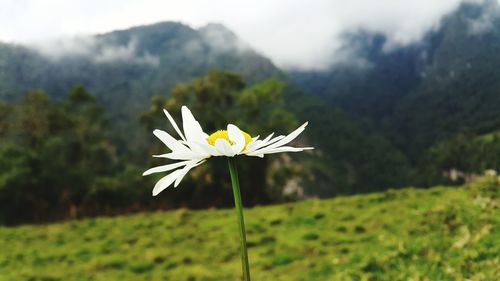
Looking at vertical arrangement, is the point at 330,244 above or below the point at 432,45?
below

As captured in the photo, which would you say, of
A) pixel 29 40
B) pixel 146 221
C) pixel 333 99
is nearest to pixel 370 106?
pixel 333 99

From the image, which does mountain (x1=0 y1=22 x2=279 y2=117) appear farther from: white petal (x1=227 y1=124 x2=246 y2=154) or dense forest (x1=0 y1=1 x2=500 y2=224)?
white petal (x1=227 y1=124 x2=246 y2=154)

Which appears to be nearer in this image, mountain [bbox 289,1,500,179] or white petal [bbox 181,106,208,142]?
white petal [bbox 181,106,208,142]

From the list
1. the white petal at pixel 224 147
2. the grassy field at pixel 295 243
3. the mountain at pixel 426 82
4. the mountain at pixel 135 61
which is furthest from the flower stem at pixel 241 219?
the mountain at pixel 135 61

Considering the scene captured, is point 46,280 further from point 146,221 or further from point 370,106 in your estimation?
point 370,106

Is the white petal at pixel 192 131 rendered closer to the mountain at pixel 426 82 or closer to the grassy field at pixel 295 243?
the grassy field at pixel 295 243

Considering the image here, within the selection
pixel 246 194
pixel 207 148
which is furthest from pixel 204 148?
pixel 246 194

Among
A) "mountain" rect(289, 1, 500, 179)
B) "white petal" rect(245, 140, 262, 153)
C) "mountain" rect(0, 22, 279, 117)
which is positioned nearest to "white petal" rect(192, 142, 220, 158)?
"white petal" rect(245, 140, 262, 153)
